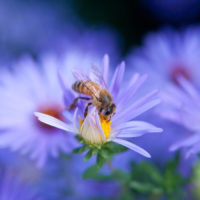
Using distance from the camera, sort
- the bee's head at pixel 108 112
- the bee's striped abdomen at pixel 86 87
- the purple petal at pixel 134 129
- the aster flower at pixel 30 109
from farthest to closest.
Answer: the aster flower at pixel 30 109, the bee's striped abdomen at pixel 86 87, the bee's head at pixel 108 112, the purple petal at pixel 134 129

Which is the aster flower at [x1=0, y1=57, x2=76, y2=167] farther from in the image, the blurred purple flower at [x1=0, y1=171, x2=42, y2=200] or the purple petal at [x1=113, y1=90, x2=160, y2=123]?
the purple petal at [x1=113, y1=90, x2=160, y2=123]

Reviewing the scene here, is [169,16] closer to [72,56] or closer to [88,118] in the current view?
[72,56]

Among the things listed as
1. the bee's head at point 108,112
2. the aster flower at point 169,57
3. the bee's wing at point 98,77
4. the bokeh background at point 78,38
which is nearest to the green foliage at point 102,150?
the bee's head at point 108,112

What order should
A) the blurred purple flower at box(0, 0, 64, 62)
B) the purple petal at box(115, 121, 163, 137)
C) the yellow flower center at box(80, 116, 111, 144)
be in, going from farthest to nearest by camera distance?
the blurred purple flower at box(0, 0, 64, 62), the yellow flower center at box(80, 116, 111, 144), the purple petal at box(115, 121, 163, 137)

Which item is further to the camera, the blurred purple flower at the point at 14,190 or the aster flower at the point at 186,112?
the blurred purple flower at the point at 14,190

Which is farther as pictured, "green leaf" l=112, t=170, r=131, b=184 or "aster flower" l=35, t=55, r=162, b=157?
"green leaf" l=112, t=170, r=131, b=184

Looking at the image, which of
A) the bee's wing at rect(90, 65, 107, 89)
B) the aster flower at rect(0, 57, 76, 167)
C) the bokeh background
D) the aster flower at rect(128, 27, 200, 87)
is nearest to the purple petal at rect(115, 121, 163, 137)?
the bee's wing at rect(90, 65, 107, 89)

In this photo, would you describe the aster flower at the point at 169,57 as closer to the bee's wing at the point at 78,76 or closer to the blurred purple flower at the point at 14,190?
the bee's wing at the point at 78,76

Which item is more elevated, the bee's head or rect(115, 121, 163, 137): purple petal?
the bee's head
